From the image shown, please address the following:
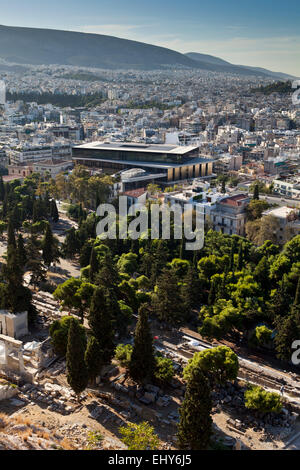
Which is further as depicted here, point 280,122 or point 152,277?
point 280,122

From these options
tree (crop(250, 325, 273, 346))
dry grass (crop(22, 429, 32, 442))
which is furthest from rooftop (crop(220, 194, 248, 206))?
dry grass (crop(22, 429, 32, 442))

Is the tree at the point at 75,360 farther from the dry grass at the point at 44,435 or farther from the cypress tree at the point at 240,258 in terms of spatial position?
the cypress tree at the point at 240,258

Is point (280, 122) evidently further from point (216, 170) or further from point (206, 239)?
point (206, 239)

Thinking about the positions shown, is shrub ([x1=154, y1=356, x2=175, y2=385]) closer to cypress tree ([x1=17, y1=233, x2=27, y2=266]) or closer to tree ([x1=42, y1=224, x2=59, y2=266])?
cypress tree ([x1=17, y1=233, x2=27, y2=266])

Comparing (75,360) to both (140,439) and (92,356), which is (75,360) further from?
(140,439)

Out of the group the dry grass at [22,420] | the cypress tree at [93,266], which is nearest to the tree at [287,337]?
the cypress tree at [93,266]
